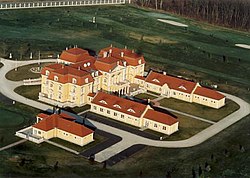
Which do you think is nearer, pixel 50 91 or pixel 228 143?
pixel 228 143

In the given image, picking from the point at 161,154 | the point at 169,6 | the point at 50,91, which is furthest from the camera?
the point at 169,6

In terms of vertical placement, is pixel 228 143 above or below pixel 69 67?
below

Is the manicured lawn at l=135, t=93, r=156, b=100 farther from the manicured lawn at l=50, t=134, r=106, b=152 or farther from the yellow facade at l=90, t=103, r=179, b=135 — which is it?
the manicured lawn at l=50, t=134, r=106, b=152

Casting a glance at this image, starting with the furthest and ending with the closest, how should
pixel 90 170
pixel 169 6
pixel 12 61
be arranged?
pixel 169 6, pixel 12 61, pixel 90 170

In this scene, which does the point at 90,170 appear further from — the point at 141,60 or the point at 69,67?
the point at 141,60

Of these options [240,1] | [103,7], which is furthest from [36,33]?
[240,1]

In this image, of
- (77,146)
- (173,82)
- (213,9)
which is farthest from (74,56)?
(213,9)

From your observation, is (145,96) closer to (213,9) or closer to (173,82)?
(173,82)
